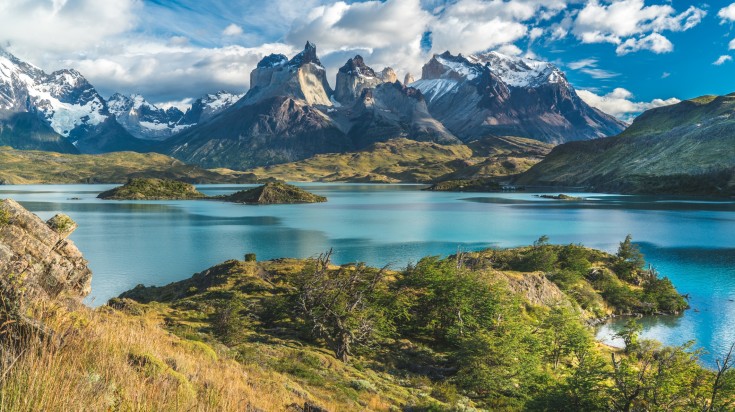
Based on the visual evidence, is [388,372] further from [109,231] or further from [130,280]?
[109,231]

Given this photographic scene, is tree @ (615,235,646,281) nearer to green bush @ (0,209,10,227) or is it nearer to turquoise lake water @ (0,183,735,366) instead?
turquoise lake water @ (0,183,735,366)

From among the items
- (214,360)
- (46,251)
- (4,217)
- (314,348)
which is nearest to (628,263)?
(314,348)

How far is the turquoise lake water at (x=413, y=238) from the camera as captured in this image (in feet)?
221

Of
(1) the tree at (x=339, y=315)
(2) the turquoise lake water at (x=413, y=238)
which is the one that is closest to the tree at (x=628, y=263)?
(2) the turquoise lake water at (x=413, y=238)

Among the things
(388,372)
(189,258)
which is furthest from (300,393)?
(189,258)

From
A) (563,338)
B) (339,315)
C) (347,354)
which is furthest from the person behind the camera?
(563,338)

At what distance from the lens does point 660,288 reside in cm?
6450

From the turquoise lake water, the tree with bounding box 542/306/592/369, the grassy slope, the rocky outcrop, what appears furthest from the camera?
the turquoise lake water

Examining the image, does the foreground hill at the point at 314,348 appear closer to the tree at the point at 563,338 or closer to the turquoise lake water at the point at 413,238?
the tree at the point at 563,338

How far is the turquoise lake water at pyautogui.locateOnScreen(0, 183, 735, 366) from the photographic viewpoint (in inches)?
2648

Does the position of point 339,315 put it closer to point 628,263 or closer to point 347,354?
point 347,354

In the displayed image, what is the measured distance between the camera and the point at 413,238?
384ft

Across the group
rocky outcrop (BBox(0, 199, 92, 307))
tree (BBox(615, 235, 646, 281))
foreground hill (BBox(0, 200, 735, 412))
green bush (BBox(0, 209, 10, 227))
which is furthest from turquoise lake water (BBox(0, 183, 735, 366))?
green bush (BBox(0, 209, 10, 227))

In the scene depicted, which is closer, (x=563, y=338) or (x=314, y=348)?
(x=314, y=348)
